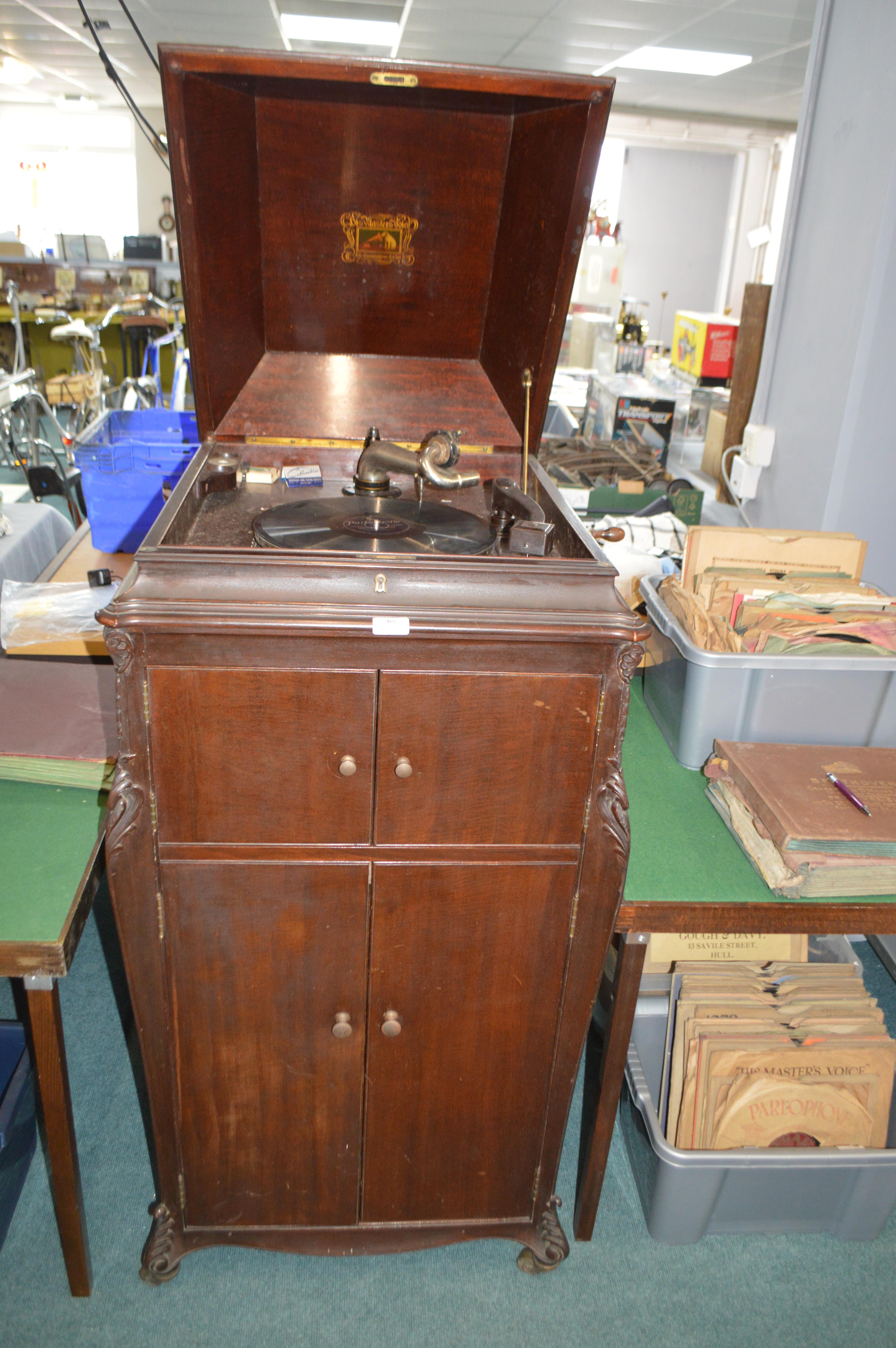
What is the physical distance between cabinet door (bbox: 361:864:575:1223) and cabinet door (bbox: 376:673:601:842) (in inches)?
2.6

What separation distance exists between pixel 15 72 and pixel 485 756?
35.8 ft

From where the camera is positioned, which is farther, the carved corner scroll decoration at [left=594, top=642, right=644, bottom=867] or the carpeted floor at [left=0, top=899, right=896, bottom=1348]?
the carpeted floor at [left=0, top=899, right=896, bottom=1348]

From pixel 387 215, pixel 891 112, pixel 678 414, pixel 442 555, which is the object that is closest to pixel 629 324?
pixel 678 414

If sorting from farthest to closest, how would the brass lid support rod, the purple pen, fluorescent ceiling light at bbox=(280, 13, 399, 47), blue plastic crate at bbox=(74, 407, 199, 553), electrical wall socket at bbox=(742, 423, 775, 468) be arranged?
fluorescent ceiling light at bbox=(280, 13, 399, 47) → electrical wall socket at bbox=(742, 423, 775, 468) → blue plastic crate at bbox=(74, 407, 199, 553) → the brass lid support rod → the purple pen

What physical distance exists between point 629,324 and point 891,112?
10.3 feet

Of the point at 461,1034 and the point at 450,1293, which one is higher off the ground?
the point at 461,1034

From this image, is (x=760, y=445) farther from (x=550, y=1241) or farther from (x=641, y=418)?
(x=550, y=1241)

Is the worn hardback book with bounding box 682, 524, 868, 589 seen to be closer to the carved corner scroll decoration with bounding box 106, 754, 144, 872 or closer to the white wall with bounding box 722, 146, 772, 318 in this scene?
the carved corner scroll decoration with bounding box 106, 754, 144, 872

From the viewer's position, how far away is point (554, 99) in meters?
1.28

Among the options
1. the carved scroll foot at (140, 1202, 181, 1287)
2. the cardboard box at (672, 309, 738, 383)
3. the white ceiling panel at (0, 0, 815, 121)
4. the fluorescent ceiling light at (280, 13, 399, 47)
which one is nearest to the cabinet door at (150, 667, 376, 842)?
the carved scroll foot at (140, 1202, 181, 1287)

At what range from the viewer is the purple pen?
133 centimetres

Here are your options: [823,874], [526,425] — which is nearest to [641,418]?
[526,425]

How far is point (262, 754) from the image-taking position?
1110 millimetres

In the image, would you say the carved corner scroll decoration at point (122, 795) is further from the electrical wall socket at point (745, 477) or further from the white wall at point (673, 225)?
the white wall at point (673, 225)
